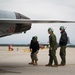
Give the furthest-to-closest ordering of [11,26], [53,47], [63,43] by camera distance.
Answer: [63,43] < [53,47] < [11,26]

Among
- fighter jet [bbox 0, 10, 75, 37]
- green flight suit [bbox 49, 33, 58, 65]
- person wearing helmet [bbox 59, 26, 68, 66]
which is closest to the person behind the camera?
fighter jet [bbox 0, 10, 75, 37]

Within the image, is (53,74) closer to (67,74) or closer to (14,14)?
(67,74)

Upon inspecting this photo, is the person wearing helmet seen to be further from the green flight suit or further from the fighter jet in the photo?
the fighter jet

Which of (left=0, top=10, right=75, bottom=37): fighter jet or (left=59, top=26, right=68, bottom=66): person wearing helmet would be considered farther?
(left=59, top=26, right=68, bottom=66): person wearing helmet

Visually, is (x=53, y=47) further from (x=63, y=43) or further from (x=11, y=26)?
(x=11, y=26)

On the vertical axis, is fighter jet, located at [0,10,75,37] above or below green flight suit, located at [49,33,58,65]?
above

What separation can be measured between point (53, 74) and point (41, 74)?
492mm

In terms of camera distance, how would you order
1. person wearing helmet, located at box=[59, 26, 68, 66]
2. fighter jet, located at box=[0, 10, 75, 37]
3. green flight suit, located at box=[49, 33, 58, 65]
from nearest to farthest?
fighter jet, located at box=[0, 10, 75, 37] < green flight suit, located at box=[49, 33, 58, 65] < person wearing helmet, located at box=[59, 26, 68, 66]

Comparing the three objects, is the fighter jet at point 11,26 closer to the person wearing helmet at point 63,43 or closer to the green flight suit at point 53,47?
the green flight suit at point 53,47

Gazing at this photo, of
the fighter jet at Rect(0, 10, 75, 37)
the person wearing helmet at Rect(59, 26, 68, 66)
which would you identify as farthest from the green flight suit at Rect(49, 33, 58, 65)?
the fighter jet at Rect(0, 10, 75, 37)

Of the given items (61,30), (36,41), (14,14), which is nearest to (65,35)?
(61,30)

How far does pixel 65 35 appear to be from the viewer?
1502 centimetres

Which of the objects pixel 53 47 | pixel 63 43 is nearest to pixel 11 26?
pixel 53 47

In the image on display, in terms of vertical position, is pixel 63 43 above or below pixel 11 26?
below
